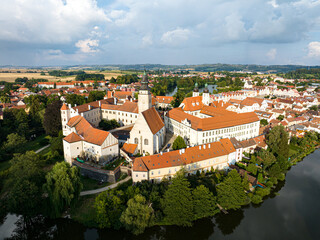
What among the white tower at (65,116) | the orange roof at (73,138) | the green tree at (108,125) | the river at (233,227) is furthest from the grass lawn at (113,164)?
the green tree at (108,125)

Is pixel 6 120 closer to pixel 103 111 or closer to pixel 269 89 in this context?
pixel 103 111

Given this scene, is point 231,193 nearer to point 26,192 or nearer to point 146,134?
point 146,134

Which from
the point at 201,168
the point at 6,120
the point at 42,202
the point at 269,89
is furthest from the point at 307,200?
the point at 269,89

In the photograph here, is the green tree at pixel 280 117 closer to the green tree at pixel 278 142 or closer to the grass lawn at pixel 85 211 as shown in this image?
the green tree at pixel 278 142

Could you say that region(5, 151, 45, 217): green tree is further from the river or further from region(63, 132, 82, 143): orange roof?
region(63, 132, 82, 143): orange roof

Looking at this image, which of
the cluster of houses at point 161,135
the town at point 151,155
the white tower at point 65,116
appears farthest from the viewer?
the white tower at point 65,116

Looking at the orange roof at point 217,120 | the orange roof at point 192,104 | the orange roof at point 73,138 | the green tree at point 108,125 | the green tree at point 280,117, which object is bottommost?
the green tree at point 280,117

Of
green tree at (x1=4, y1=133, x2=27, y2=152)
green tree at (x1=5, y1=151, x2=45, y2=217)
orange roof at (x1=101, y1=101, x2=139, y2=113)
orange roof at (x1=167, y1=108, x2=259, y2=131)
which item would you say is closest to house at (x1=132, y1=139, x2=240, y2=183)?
orange roof at (x1=167, y1=108, x2=259, y2=131)
